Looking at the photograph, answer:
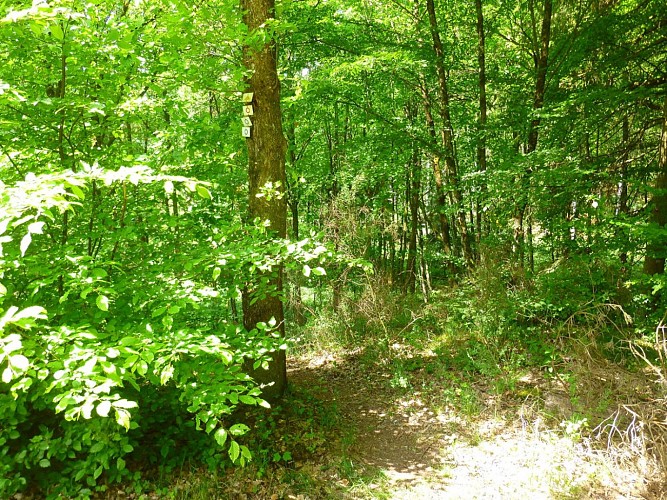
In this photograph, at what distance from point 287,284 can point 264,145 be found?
4720 millimetres

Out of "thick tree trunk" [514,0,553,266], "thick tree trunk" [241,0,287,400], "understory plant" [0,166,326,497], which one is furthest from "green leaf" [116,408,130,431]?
"thick tree trunk" [514,0,553,266]

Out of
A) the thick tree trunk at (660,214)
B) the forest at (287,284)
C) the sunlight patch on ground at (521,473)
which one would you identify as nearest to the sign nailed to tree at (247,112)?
the forest at (287,284)

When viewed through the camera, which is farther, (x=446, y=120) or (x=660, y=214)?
(x=446, y=120)

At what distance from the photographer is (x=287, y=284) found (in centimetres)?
926

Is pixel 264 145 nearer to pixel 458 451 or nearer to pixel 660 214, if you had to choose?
pixel 458 451

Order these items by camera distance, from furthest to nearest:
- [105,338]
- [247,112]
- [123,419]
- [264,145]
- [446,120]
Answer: [446,120]
[264,145]
[247,112]
[105,338]
[123,419]

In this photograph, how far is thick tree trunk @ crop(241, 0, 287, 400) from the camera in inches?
188

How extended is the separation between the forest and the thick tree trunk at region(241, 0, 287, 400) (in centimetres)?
3

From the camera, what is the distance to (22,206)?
184 cm

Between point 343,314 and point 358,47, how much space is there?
526 cm

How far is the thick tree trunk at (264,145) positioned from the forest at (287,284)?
27 mm

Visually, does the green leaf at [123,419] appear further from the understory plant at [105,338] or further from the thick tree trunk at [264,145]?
the thick tree trunk at [264,145]

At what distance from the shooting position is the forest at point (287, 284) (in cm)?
293

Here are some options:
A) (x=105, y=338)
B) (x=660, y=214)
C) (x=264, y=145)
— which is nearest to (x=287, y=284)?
(x=264, y=145)
